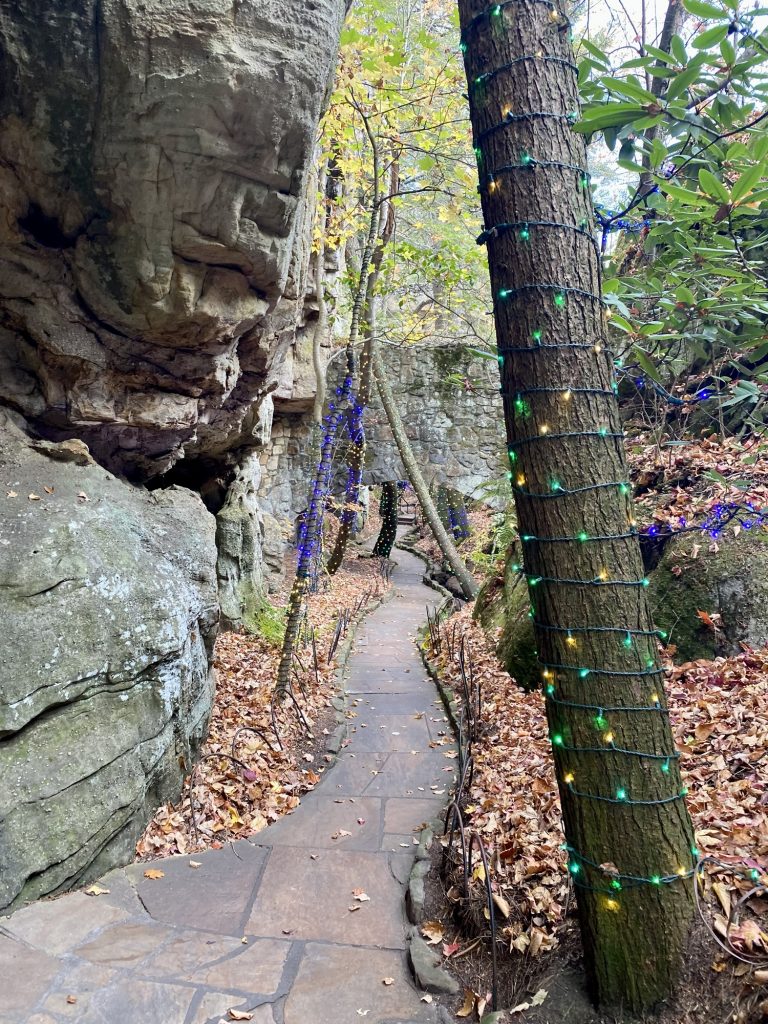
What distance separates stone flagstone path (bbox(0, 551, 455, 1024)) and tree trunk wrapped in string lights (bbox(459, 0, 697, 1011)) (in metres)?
1.15

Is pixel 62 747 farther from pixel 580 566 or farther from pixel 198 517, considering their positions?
pixel 580 566

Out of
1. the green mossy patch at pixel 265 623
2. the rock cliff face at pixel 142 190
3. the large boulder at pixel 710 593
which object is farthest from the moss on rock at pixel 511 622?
the rock cliff face at pixel 142 190

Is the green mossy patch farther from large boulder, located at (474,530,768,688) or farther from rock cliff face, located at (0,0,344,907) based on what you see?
large boulder, located at (474,530,768,688)

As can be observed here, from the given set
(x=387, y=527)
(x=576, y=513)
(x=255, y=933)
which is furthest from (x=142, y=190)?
(x=387, y=527)

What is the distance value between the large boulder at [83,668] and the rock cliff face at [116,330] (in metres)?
0.01

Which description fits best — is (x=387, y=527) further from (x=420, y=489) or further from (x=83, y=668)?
(x=83, y=668)

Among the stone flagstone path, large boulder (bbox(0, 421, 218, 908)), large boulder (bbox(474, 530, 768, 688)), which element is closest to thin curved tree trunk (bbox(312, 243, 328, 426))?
large boulder (bbox(0, 421, 218, 908))

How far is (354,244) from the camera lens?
15211mm

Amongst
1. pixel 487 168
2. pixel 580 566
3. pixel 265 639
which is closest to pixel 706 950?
pixel 580 566

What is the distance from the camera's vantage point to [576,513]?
7.77ft

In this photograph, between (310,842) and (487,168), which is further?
(310,842)

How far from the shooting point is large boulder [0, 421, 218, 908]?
342cm

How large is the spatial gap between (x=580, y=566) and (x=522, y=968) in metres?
1.80

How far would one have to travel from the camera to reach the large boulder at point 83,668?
135 inches
